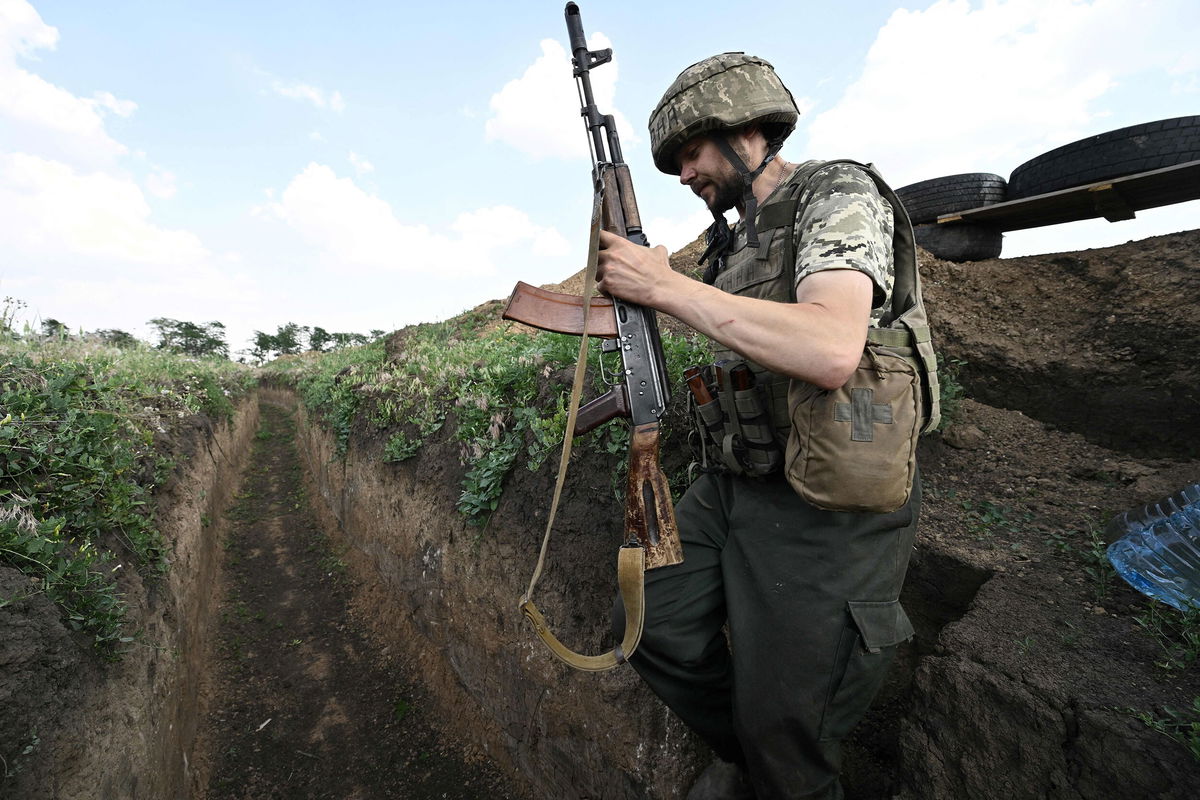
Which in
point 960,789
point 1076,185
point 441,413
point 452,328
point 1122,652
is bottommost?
point 960,789

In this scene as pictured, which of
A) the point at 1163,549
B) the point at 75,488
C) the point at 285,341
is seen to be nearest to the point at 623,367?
the point at 1163,549

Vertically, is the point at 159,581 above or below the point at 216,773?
above

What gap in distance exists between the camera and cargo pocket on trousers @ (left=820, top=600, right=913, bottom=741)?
1.67m

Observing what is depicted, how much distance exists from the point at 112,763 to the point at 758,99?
12.9 ft

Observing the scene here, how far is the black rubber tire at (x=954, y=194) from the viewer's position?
528cm

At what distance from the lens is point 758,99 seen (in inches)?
81.3

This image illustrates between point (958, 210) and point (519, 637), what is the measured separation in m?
5.78

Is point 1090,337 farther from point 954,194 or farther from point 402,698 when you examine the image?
point 402,698

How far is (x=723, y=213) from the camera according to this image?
2227 mm

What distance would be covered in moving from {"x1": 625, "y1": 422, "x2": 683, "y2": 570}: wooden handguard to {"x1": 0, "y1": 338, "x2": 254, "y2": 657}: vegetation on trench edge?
2385 mm

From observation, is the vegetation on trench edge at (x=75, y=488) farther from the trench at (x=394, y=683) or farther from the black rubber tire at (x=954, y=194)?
the black rubber tire at (x=954, y=194)

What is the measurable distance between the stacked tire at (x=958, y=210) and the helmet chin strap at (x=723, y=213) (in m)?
4.08

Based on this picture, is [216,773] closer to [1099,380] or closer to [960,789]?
[960,789]

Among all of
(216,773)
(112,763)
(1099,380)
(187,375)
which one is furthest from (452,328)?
(1099,380)
